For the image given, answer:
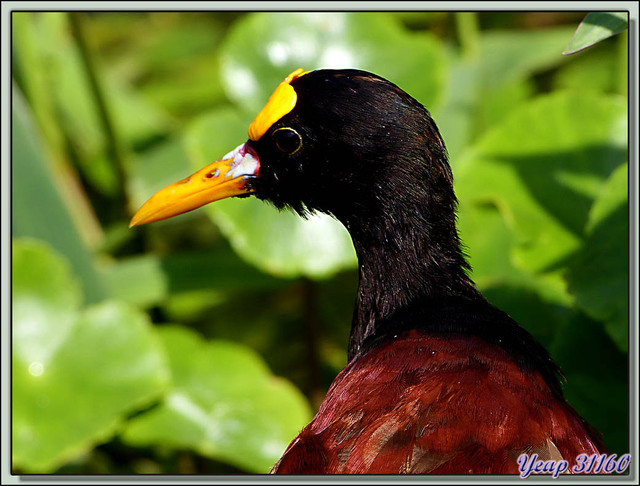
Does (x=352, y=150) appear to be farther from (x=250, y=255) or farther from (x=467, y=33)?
(x=467, y=33)

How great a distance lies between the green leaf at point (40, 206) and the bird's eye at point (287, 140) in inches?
35.1

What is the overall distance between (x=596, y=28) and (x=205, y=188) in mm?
664

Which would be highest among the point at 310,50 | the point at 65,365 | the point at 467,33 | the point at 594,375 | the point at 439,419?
the point at 310,50

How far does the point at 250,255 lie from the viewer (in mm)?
1982

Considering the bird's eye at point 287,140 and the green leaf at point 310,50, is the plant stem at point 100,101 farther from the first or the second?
the bird's eye at point 287,140

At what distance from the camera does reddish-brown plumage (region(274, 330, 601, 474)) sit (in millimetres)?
1159

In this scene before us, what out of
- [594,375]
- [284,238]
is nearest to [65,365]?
[284,238]

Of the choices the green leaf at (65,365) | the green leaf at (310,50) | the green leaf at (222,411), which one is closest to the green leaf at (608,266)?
the green leaf at (310,50)

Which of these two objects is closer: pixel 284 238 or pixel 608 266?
pixel 608 266

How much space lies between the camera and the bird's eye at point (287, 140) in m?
1.42

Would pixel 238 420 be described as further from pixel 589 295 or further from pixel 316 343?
pixel 589 295

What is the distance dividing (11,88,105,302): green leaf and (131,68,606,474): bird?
2.57ft

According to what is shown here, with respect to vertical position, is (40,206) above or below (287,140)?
above

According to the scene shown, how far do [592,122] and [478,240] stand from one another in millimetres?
441
